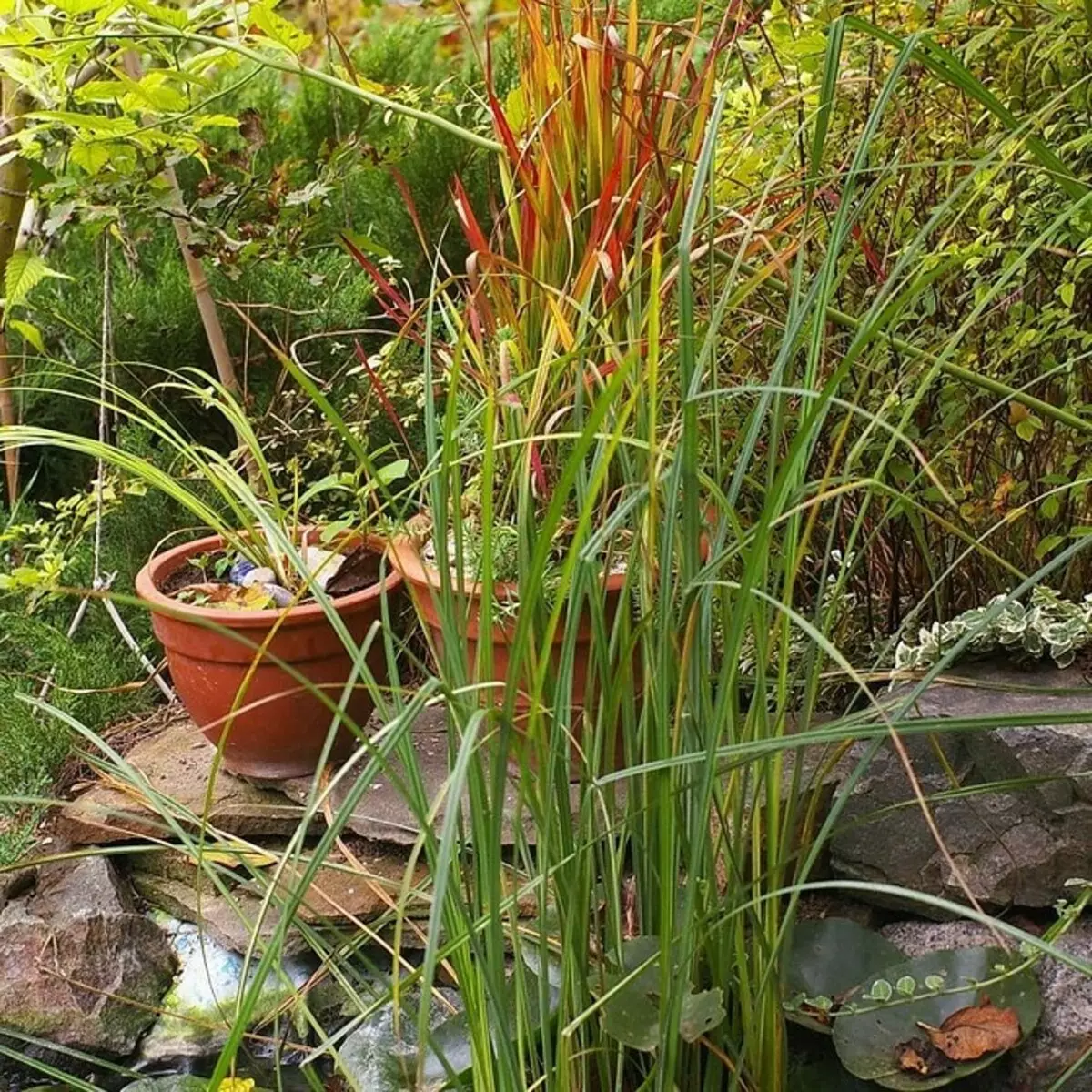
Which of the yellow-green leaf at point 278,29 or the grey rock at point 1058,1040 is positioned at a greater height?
the yellow-green leaf at point 278,29

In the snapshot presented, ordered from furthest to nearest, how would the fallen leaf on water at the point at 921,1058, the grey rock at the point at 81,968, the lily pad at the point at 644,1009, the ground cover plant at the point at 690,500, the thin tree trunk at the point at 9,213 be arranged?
the thin tree trunk at the point at 9,213, the grey rock at the point at 81,968, the fallen leaf on water at the point at 921,1058, the lily pad at the point at 644,1009, the ground cover plant at the point at 690,500

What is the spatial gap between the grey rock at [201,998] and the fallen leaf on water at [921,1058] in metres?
0.70

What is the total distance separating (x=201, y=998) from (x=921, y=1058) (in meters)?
0.88

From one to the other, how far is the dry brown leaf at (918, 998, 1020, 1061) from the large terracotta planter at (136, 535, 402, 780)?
798mm

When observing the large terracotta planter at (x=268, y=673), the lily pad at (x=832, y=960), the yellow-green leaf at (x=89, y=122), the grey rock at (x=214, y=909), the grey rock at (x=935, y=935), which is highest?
the yellow-green leaf at (x=89, y=122)

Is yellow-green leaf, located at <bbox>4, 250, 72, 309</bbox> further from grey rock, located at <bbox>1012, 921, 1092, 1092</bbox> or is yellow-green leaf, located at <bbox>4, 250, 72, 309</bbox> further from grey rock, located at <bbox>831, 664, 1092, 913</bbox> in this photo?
grey rock, located at <bbox>1012, 921, 1092, 1092</bbox>

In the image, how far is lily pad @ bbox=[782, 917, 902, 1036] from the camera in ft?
4.34

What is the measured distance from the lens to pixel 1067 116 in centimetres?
158

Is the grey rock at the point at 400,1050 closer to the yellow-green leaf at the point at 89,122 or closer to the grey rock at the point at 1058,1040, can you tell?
the grey rock at the point at 1058,1040

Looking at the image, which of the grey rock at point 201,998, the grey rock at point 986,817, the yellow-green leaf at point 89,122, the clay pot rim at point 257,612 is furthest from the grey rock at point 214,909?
the yellow-green leaf at point 89,122

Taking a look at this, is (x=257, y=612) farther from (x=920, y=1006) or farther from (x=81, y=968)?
(x=920, y=1006)

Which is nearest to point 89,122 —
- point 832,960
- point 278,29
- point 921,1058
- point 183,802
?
point 278,29

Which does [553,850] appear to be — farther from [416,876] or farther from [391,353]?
[391,353]

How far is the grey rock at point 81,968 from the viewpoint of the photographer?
1.58 metres
